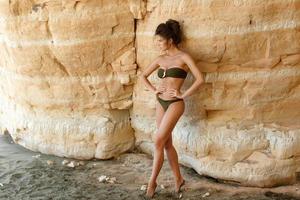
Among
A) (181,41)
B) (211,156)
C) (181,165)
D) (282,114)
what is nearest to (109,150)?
(181,165)

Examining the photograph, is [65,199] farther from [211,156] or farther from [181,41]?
[181,41]

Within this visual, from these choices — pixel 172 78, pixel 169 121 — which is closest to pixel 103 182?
pixel 169 121

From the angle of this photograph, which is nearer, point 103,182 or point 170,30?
point 170,30

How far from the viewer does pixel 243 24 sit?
3.65 metres

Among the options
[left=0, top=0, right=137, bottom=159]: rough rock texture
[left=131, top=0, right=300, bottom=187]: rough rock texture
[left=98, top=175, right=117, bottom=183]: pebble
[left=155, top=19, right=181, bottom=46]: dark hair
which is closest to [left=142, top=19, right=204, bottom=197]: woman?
[left=155, top=19, right=181, bottom=46]: dark hair

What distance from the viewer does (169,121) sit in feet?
12.1

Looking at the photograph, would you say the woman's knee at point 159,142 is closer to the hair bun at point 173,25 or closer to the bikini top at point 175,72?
the bikini top at point 175,72

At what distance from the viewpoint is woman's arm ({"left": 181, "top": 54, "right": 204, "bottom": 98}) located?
11.8 feet

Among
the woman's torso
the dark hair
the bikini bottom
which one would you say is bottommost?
the bikini bottom

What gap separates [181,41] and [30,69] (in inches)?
53.6

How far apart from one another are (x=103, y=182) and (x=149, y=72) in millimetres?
919

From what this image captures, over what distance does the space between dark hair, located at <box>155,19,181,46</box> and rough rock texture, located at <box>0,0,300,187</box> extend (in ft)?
0.30

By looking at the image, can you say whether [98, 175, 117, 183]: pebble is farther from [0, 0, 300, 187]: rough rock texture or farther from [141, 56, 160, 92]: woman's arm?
[141, 56, 160, 92]: woman's arm

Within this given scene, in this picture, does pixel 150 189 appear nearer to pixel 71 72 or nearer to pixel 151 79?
pixel 151 79
